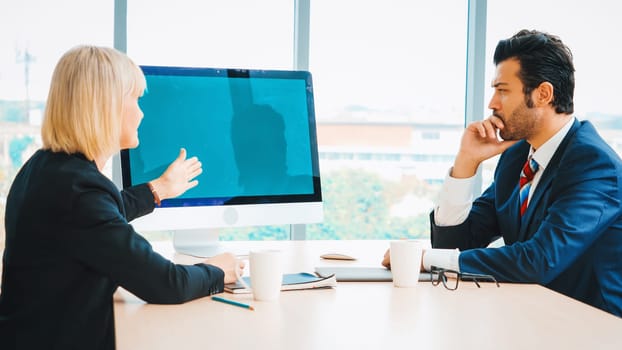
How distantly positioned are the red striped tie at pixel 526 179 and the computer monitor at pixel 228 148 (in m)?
0.65

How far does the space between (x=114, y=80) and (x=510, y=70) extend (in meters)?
1.35

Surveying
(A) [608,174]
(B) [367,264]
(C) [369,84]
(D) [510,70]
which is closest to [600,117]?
(C) [369,84]

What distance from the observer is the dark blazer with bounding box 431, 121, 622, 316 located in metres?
1.68

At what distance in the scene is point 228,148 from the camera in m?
2.03

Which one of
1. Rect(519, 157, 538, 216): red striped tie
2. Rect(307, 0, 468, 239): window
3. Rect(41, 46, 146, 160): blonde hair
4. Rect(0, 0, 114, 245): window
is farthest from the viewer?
Rect(307, 0, 468, 239): window

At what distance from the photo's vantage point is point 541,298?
4.83ft

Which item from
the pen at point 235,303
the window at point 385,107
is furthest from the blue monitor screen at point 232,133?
the window at point 385,107

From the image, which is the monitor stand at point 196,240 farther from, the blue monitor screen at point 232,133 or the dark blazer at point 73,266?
the dark blazer at point 73,266

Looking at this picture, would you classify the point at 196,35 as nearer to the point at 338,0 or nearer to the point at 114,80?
the point at 338,0

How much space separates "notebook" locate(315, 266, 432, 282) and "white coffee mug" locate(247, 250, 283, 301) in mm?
244

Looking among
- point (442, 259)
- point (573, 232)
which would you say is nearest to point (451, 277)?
point (442, 259)

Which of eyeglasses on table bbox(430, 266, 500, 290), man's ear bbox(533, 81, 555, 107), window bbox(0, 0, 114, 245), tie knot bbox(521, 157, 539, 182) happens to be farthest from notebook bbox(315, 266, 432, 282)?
window bbox(0, 0, 114, 245)

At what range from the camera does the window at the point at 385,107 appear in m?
3.75

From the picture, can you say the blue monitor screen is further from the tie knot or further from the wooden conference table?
the tie knot
